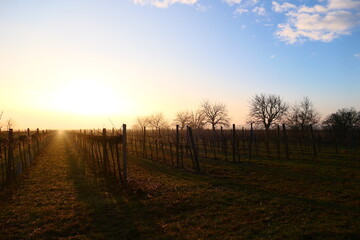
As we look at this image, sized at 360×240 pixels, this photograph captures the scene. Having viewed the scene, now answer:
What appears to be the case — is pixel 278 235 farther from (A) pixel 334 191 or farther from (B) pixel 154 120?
(B) pixel 154 120

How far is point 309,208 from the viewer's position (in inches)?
293

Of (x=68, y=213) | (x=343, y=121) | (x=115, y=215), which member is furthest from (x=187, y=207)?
(x=343, y=121)

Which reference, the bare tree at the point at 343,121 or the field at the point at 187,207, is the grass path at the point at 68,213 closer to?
the field at the point at 187,207

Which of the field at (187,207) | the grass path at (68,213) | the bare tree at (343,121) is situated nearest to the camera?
the field at (187,207)

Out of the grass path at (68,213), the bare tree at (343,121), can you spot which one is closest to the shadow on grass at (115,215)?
the grass path at (68,213)

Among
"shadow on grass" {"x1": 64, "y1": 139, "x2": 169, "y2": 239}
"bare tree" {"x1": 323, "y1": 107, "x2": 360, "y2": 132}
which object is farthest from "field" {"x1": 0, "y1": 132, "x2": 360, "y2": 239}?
"bare tree" {"x1": 323, "y1": 107, "x2": 360, "y2": 132}

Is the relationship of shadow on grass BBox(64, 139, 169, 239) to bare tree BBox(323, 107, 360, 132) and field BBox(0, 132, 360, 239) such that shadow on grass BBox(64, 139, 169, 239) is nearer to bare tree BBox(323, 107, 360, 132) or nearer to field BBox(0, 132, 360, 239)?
field BBox(0, 132, 360, 239)

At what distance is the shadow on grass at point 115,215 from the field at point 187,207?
0.02 metres

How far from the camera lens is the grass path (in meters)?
6.27

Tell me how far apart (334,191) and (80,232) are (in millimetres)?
9146

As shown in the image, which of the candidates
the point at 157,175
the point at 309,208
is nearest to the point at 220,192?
the point at 309,208

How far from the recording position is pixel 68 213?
7.74 m

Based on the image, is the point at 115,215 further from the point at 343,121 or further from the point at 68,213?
the point at 343,121

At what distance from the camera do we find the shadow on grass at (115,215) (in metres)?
6.15
